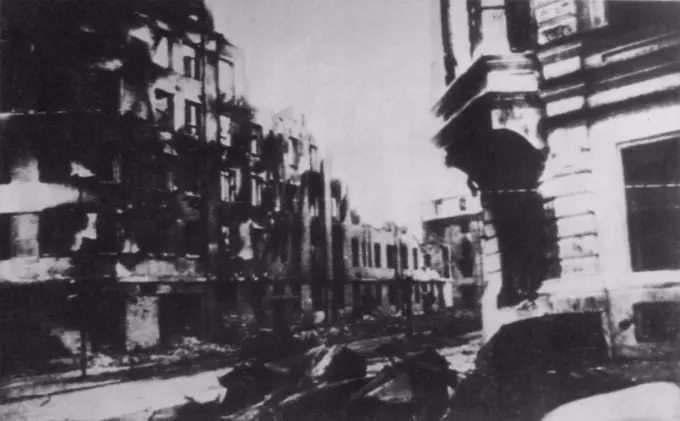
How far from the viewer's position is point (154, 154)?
4.48 meters

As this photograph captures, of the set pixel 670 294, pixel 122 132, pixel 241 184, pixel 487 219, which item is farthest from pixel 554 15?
pixel 122 132

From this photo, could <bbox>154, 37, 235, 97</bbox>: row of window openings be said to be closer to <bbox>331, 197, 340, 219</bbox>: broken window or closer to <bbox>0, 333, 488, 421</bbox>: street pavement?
<bbox>331, 197, 340, 219</bbox>: broken window

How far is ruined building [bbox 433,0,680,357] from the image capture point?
4.36 m

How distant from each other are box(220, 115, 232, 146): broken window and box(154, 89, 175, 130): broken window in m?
0.43

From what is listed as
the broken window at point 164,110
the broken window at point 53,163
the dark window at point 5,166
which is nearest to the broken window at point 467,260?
the broken window at point 164,110

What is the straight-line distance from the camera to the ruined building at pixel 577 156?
4363 mm

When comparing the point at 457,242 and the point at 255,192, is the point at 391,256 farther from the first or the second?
the point at 255,192

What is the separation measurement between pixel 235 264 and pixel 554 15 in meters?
3.48

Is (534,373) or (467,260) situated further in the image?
(467,260)

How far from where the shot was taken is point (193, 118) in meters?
4.57

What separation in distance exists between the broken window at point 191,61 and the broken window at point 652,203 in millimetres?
3693

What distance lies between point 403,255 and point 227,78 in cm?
210

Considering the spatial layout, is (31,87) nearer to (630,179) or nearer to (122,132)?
(122,132)

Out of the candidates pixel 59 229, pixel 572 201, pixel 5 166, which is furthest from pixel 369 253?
pixel 5 166
